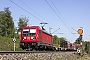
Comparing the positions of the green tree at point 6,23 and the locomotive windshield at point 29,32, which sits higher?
the green tree at point 6,23

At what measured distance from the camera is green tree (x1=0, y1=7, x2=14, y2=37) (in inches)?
3681

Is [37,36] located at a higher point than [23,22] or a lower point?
lower

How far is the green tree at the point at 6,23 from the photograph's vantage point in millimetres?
93500

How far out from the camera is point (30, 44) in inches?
1251

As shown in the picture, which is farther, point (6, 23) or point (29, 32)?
point (6, 23)

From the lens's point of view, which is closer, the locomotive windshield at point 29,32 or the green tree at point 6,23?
A: the locomotive windshield at point 29,32

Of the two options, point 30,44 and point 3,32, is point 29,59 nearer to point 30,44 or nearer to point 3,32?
point 30,44

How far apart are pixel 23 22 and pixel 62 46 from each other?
4839cm

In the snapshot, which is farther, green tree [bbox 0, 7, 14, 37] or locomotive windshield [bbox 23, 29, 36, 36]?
green tree [bbox 0, 7, 14, 37]

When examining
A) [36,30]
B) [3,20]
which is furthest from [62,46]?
[3,20]

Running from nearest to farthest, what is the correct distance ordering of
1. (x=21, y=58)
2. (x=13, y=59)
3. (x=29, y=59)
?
(x=13, y=59), (x=21, y=58), (x=29, y=59)

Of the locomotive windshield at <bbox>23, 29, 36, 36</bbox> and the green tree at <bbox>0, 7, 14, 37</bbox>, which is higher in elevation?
the green tree at <bbox>0, 7, 14, 37</bbox>

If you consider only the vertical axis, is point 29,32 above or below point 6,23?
below

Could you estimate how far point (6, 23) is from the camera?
95.0 meters
